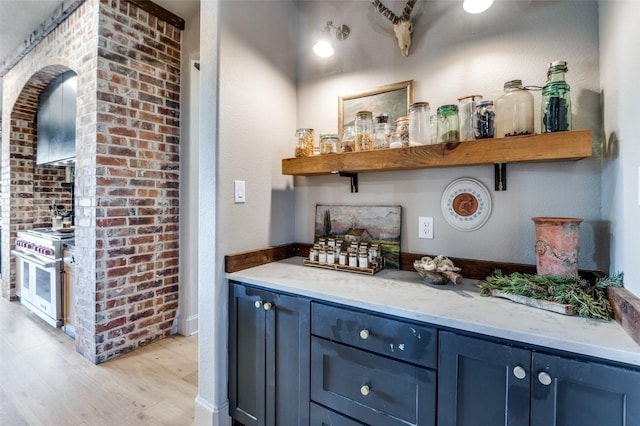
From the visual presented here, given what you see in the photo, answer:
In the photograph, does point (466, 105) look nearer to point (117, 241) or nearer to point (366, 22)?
point (366, 22)

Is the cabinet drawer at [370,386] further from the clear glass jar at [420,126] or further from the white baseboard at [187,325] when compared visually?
the white baseboard at [187,325]

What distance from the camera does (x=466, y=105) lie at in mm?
1326

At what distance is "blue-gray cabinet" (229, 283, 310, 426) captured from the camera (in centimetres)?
129

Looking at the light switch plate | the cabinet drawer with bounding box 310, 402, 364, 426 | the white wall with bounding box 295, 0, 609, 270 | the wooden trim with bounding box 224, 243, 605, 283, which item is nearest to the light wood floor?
the cabinet drawer with bounding box 310, 402, 364, 426

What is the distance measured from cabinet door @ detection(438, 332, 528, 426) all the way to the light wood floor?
1461 millimetres

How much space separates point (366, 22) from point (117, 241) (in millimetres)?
2347

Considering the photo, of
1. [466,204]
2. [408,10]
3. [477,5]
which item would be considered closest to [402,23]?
[408,10]

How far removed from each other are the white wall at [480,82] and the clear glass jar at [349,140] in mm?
221

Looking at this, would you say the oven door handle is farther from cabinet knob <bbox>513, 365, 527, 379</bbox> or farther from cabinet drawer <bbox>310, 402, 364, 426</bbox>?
cabinet knob <bbox>513, 365, 527, 379</bbox>

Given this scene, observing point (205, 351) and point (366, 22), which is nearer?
point (205, 351)

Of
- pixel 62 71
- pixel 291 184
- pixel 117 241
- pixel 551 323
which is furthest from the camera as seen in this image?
pixel 62 71

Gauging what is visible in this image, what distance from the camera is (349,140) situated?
164 centimetres

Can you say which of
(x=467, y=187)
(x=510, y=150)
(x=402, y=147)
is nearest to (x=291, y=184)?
(x=402, y=147)

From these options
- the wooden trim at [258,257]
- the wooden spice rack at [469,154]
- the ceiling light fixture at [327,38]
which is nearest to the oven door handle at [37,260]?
the wooden trim at [258,257]
